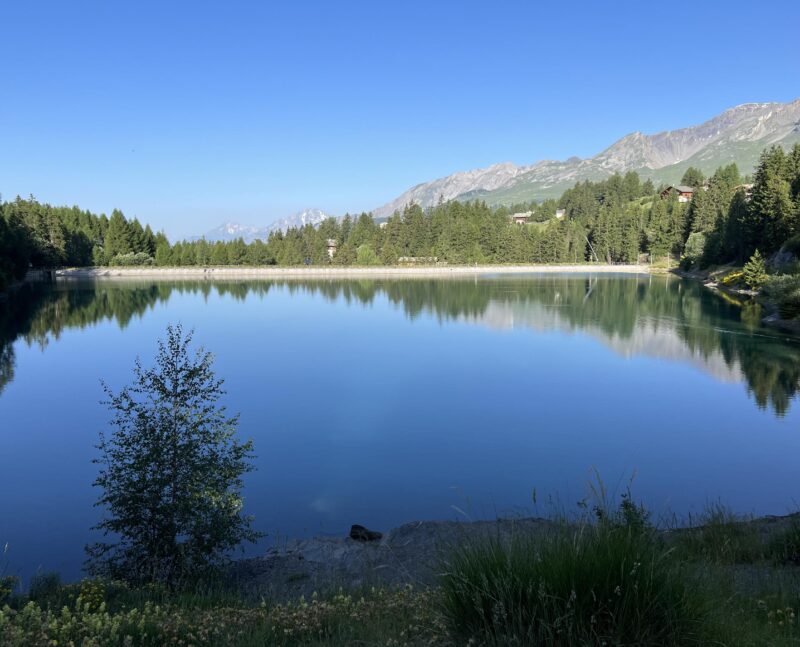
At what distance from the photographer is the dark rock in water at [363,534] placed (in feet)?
41.2

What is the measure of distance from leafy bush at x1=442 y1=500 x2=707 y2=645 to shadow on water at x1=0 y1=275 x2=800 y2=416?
75.2 feet

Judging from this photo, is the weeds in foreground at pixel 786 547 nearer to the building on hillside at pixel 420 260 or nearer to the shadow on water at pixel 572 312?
the shadow on water at pixel 572 312

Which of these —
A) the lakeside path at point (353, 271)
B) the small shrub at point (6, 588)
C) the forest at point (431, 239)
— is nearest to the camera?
the small shrub at point (6, 588)

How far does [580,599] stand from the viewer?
403 cm

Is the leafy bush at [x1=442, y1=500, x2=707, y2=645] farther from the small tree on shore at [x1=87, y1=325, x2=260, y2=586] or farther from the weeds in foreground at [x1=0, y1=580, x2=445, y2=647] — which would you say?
the small tree on shore at [x1=87, y1=325, x2=260, y2=586]

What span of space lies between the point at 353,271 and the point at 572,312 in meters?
76.5

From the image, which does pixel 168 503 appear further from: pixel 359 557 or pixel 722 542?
pixel 722 542

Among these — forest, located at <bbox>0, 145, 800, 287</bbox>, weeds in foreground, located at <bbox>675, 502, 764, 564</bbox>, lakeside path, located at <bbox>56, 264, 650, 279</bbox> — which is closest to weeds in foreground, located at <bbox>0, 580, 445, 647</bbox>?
weeds in foreground, located at <bbox>675, 502, 764, 564</bbox>

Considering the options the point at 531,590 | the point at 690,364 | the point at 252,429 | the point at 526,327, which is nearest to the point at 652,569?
the point at 531,590

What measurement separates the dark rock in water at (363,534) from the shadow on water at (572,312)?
716 inches

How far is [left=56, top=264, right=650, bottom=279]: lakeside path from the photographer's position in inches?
4717

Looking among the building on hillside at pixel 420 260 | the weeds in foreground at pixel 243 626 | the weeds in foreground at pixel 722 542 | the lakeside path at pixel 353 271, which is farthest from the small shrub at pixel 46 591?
the building on hillside at pixel 420 260

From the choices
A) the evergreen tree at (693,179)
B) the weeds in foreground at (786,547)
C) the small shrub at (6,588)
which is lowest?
the weeds in foreground at (786,547)

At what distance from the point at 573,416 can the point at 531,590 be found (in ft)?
64.8
